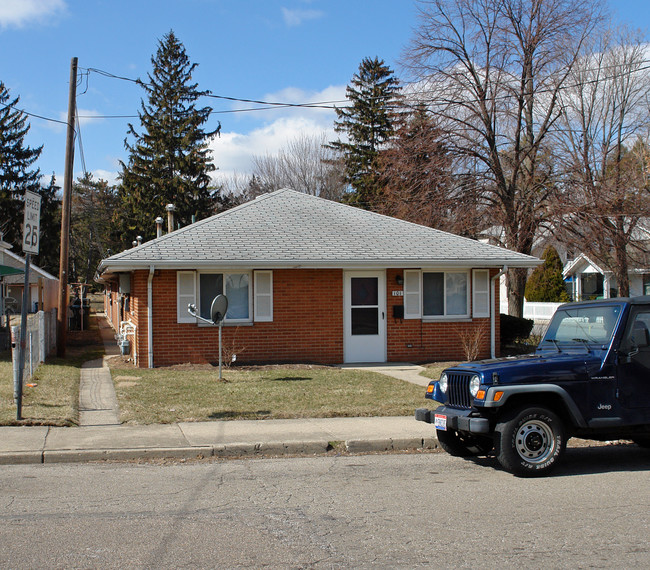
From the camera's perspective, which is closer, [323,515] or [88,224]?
[323,515]

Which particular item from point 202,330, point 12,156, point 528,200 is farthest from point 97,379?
point 12,156

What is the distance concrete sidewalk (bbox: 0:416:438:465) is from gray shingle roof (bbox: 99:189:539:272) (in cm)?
652

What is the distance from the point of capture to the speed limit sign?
9453 millimetres

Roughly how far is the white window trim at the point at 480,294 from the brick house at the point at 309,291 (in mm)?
25

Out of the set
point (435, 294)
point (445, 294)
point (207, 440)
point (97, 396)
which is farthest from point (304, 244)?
point (207, 440)

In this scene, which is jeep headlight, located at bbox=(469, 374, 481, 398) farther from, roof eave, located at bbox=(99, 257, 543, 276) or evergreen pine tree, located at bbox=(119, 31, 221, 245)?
evergreen pine tree, located at bbox=(119, 31, 221, 245)

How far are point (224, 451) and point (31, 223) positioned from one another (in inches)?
163

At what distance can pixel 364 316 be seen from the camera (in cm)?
1727

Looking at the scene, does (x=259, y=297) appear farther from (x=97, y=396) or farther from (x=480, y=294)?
(x=480, y=294)

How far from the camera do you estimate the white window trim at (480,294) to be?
1773 cm

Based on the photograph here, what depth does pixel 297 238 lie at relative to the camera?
57.3 feet

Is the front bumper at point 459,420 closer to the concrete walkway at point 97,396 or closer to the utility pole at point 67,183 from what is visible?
the concrete walkway at point 97,396

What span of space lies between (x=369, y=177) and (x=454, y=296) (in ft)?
84.0

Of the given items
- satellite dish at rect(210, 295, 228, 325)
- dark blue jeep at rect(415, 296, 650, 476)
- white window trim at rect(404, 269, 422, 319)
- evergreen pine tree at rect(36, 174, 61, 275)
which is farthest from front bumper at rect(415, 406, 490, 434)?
evergreen pine tree at rect(36, 174, 61, 275)
